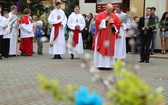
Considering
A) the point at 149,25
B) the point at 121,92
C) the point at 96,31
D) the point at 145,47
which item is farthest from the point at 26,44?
the point at 121,92

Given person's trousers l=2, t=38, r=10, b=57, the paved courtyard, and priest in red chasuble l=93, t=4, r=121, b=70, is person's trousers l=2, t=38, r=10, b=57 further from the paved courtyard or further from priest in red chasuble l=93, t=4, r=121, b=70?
priest in red chasuble l=93, t=4, r=121, b=70

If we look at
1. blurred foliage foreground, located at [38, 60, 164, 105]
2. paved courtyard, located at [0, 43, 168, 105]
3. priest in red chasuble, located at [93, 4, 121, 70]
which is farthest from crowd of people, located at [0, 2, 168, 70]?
blurred foliage foreground, located at [38, 60, 164, 105]

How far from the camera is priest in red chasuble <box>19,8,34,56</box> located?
1566 centimetres

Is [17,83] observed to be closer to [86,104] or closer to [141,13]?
[86,104]

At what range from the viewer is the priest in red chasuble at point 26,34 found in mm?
15664

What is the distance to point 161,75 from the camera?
9.96m

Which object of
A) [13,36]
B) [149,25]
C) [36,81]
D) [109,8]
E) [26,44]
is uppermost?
[109,8]

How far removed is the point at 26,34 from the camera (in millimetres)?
15820

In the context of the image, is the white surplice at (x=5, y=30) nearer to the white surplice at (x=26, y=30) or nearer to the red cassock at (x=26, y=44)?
the white surplice at (x=26, y=30)

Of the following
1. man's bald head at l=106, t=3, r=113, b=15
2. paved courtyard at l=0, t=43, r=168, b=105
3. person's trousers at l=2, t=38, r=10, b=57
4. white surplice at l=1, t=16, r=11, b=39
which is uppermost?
man's bald head at l=106, t=3, r=113, b=15

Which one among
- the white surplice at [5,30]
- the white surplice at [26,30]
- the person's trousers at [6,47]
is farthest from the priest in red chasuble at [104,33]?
the white surplice at [26,30]

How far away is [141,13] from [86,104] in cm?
1682

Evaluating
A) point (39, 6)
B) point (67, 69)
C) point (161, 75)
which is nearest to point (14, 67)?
point (67, 69)

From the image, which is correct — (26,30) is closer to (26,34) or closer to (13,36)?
(26,34)
